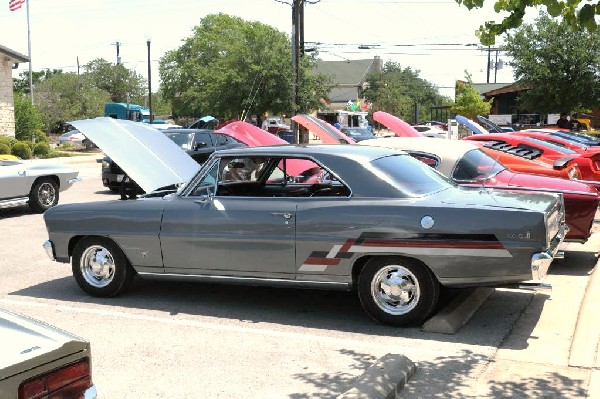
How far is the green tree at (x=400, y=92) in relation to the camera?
83281 mm

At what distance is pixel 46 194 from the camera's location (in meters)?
13.6

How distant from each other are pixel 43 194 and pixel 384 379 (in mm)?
10617

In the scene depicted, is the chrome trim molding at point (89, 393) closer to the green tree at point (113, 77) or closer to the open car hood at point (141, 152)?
the open car hood at point (141, 152)

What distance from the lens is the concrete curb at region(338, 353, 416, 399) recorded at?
171 inches

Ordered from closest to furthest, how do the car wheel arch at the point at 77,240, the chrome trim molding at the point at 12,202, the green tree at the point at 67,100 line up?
the car wheel arch at the point at 77,240
the chrome trim molding at the point at 12,202
the green tree at the point at 67,100

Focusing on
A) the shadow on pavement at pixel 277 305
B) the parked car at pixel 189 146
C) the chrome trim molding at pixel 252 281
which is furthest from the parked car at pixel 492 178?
the parked car at pixel 189 146

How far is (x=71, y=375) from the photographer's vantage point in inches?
110

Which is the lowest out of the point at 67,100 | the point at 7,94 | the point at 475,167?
the point at 475,167

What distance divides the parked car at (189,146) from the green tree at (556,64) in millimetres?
25534

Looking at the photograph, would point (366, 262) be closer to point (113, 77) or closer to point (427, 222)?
point (427, 222)

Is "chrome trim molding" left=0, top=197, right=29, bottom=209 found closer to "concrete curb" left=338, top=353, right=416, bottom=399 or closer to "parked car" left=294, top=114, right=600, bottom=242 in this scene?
"parked car" left=294, top=114, right=600, bottom=242

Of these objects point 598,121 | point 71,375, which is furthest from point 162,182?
point 598,121

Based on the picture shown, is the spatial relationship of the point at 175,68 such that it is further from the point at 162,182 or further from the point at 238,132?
the point at 162,182

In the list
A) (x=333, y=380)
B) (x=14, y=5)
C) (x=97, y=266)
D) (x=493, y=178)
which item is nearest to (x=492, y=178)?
(x=493, y=178)
